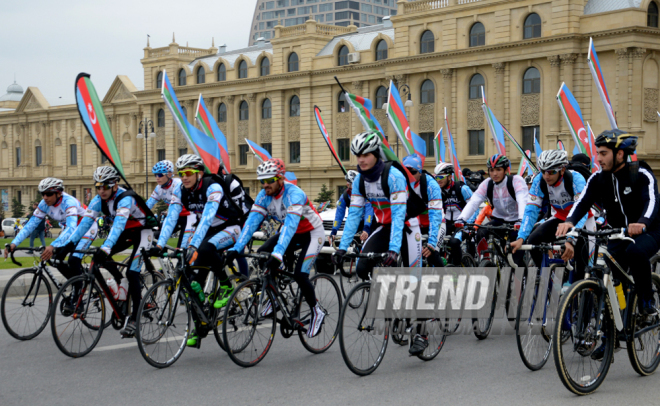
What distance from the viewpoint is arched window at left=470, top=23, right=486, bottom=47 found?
48.0m

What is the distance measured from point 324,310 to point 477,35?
141 feet

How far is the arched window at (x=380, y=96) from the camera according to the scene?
54250mm

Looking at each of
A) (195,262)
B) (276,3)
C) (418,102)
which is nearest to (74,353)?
(195,262)

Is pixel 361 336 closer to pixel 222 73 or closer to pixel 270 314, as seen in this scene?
pixel 270 314

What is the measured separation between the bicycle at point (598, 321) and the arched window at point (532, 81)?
136 ft

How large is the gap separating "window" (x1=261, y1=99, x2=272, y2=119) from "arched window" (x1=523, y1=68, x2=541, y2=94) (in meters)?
21.9

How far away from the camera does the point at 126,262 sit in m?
9.21

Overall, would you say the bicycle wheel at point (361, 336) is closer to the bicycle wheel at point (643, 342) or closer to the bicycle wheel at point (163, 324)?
the bicycle wheel at point (163, 324)

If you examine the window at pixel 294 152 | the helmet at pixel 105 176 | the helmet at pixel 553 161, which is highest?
the window at pixel 294 152

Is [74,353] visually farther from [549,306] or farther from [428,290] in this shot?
[549,306]

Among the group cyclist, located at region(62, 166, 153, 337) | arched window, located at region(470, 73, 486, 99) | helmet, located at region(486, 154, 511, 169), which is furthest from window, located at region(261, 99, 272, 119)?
cyclist, located at region(62, 166, 153, 337)

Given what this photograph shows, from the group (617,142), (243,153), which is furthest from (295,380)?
(243,153)

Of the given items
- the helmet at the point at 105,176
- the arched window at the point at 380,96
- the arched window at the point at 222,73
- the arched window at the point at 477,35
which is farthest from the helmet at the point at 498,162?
the arched window at the point at 222,73

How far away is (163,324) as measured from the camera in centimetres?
724
